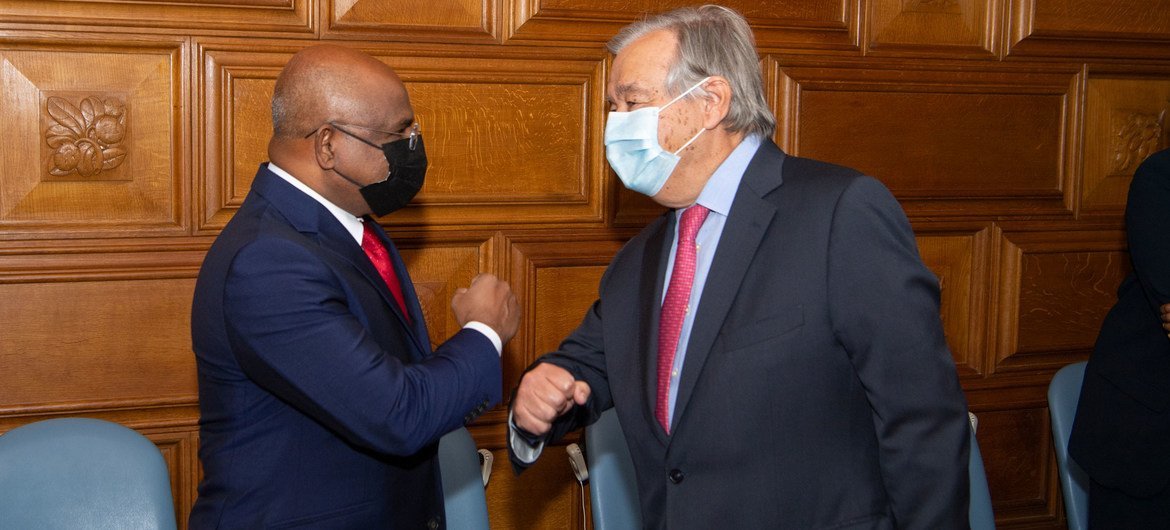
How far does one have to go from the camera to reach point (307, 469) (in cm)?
198

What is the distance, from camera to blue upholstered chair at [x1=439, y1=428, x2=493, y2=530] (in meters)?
2.36

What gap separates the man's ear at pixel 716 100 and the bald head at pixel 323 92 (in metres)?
0.63

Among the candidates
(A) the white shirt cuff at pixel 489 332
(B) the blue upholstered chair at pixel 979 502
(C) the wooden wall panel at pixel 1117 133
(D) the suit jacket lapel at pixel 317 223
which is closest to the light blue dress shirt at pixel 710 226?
(A) the white shirt cuff at pixel 489 332

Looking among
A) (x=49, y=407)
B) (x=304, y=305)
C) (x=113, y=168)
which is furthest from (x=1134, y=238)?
(x=49, y=407)

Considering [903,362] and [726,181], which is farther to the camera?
[726,181]

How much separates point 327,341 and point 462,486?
613mm

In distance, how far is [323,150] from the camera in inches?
83.9

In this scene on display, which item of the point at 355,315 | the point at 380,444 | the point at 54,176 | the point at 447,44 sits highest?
the point at 447,44

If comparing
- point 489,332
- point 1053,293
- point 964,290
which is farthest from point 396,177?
point 1053,293

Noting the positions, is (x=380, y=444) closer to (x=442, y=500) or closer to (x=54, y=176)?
(x=442, y=500)

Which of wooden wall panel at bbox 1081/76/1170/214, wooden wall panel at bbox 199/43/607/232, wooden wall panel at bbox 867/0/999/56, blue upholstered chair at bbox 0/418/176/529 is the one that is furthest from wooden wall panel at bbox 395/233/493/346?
wooden wall panel at bbox 1081/76/1170/214

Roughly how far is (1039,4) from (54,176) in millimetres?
3182

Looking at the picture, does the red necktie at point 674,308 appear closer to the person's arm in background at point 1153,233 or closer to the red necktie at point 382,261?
the red necktie at point 382,261

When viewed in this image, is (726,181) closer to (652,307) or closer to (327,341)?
(652,307)
